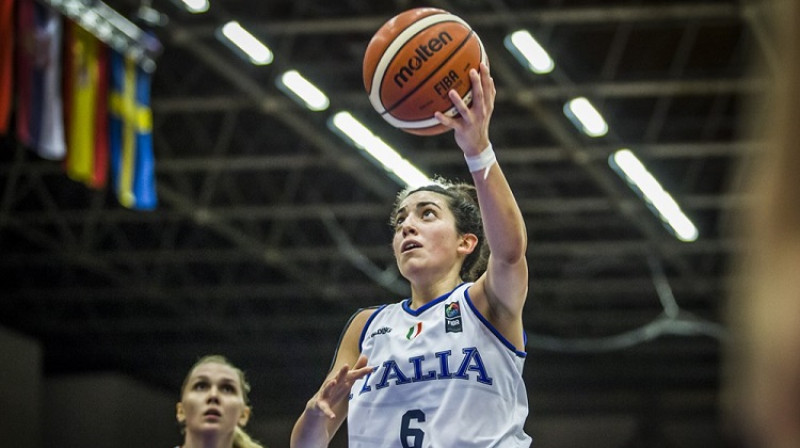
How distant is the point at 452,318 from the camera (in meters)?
4.32

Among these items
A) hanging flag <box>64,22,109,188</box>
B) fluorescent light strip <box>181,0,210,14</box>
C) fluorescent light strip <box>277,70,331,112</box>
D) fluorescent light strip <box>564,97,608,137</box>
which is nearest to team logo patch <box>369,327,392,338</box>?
hanging flag <box>64,22,109,188</box>

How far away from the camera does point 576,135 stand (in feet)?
54.8

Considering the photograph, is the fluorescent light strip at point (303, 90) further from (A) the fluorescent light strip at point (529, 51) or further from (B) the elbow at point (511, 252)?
(B) the elbow at point (511, 252)

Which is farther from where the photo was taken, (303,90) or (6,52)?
(303,90)

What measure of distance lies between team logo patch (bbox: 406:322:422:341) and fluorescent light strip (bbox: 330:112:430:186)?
1187cm

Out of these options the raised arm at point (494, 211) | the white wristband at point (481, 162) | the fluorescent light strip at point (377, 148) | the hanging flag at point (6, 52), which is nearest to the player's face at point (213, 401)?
the raised arm at point (494, 211)

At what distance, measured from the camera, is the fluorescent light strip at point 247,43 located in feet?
46.3

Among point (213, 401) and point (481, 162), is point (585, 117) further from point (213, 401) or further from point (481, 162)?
point (481, 162)

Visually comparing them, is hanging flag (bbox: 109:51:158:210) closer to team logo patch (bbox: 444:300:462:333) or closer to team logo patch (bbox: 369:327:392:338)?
team logo patch (bbox: 369:327:392:338)

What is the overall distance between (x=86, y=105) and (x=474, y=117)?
27.6 ft

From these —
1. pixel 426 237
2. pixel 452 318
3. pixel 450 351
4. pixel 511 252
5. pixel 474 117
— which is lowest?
pixel 450 351

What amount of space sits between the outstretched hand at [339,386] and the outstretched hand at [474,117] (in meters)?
0.75

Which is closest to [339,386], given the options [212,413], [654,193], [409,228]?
[409,228]

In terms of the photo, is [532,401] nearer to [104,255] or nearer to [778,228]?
[104,255]
